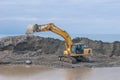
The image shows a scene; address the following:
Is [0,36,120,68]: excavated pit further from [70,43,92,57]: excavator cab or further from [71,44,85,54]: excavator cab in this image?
[71,44,85,54]: excavator cab

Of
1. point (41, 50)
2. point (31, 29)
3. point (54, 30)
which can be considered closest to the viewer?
point (31, 29)

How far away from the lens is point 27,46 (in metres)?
45.8

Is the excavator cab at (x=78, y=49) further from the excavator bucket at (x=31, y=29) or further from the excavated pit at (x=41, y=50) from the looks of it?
the excavator bucket at (x=31, y=29)

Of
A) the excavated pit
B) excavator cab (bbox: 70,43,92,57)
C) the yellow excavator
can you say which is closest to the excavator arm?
the yellow excavator

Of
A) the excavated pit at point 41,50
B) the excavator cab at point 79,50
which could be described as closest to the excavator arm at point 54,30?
the excavator cab at point 79,50

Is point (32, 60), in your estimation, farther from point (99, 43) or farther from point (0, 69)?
point (99, 43)

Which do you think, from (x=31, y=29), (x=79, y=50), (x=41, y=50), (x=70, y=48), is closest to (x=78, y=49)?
(x=79, y=50)

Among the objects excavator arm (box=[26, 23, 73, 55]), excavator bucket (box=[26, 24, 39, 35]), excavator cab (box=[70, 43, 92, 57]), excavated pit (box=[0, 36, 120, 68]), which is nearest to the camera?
excavator bucket (box=[26, 24, 39, 35])

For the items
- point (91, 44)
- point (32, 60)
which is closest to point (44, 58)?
point (32, 60)

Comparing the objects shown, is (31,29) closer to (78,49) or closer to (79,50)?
(78,49)

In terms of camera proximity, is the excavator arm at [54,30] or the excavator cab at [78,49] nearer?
the excavator arm at [54,30]

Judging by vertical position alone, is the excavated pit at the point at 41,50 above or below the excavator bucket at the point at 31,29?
below

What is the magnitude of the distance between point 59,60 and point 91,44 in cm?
876

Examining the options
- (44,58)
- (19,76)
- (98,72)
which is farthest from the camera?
(44,58)
